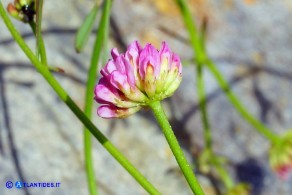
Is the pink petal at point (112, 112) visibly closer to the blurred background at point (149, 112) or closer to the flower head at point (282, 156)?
the blurred background at point (149, 112)

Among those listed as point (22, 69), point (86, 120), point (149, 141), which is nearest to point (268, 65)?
point (149, 141)

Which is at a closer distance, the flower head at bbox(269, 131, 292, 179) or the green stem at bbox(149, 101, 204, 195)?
the green stem at bbox(149, 101, 204, 195)

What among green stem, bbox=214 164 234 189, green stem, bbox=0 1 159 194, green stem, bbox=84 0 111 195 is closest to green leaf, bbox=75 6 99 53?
green stem, bbox=84 0 111 195

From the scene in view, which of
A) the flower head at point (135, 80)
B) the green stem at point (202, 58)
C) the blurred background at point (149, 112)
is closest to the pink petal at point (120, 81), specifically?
the flower head at point (135, 80)

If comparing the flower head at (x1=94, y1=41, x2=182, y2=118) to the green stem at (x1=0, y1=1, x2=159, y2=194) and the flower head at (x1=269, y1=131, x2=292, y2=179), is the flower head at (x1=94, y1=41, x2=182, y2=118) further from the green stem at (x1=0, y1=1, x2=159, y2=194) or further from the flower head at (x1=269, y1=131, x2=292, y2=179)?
the flower head at (x1=269, y1=131, x2=292, y2=179)

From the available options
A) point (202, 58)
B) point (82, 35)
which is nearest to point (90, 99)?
point (82, 35)
